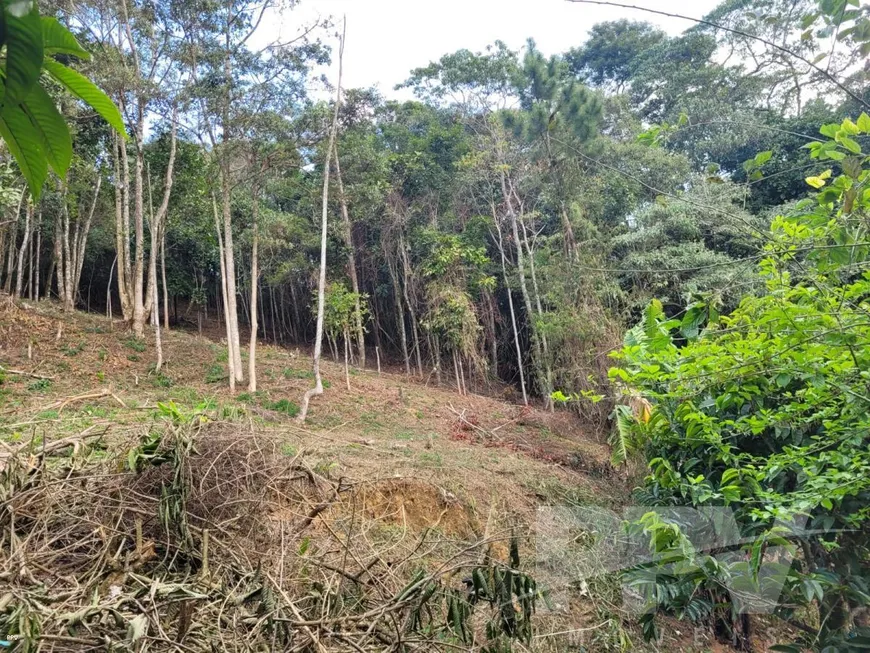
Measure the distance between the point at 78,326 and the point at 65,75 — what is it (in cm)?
1161

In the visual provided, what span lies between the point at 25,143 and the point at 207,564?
176 cm

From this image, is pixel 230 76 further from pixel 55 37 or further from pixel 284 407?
pixel 55 37

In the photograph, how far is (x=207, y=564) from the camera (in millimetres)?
1916

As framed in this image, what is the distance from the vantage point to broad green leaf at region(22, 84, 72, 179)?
542 millimetres

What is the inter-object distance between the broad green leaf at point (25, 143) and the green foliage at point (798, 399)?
143 cm

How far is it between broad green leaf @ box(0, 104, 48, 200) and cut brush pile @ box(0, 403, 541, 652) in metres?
1.10

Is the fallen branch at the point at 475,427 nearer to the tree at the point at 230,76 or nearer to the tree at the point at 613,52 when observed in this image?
the tree at the point at 230,76

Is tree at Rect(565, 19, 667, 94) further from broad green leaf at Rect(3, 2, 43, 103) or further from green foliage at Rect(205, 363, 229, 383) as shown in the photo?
broad green leaf at Rect(3, 2, 43, 103)

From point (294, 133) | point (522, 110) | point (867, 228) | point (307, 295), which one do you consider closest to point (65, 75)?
point (867, 228)

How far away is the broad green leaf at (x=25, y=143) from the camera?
560 millimetres

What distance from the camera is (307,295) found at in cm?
1647

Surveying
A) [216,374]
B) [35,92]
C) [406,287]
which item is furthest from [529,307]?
[35,92]

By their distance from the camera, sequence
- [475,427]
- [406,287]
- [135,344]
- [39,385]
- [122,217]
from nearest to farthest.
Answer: [39,385], [475,427], [135,344], [122,217], [406,287]

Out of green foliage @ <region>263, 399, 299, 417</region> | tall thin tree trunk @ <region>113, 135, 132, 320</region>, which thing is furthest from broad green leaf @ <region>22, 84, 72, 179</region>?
Answer: tall thin tree trunk @ <region>113, 135, 132, 320</region>
